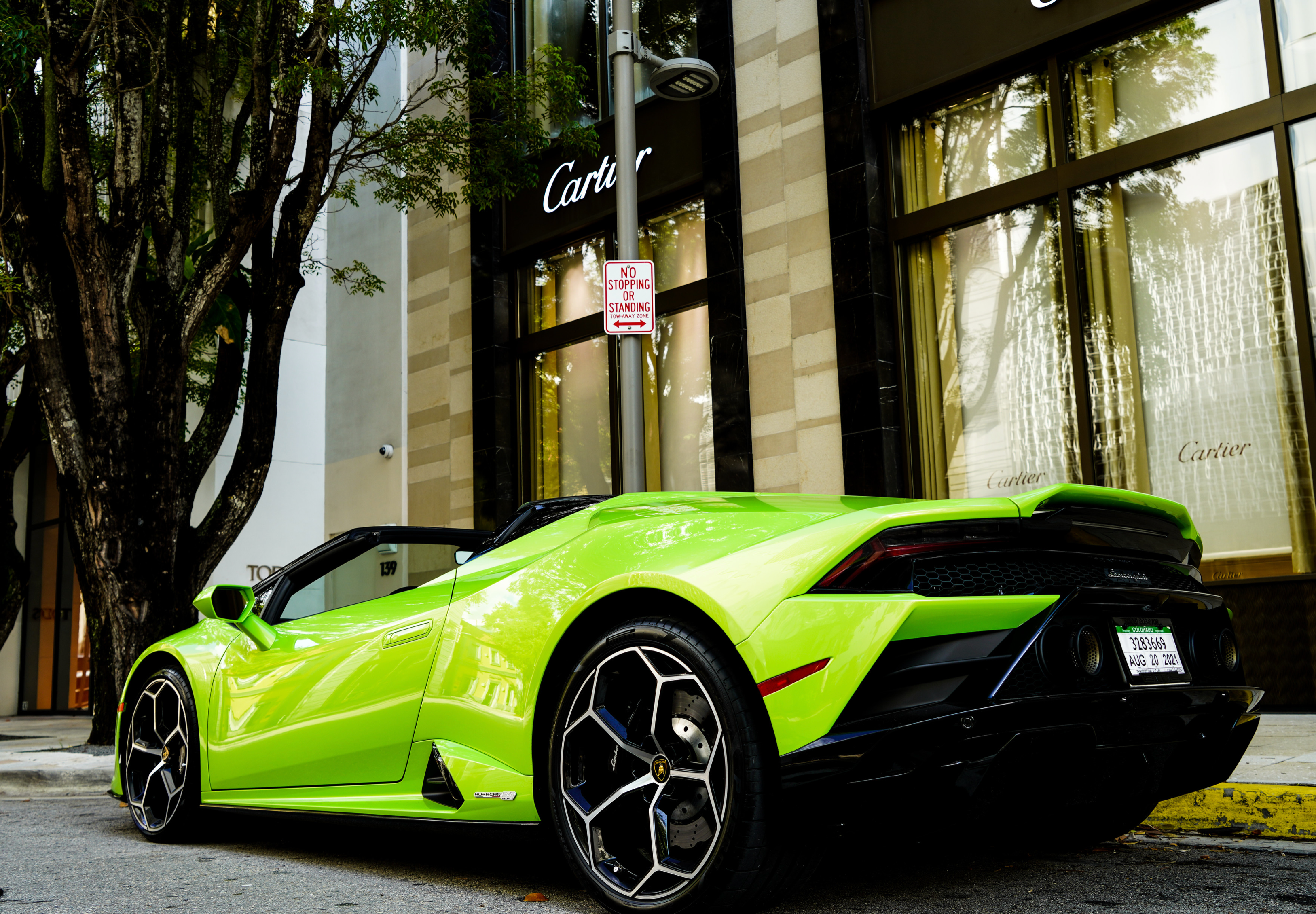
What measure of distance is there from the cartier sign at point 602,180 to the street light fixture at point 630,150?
240 cm

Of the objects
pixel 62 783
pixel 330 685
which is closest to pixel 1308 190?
pixel 330 685

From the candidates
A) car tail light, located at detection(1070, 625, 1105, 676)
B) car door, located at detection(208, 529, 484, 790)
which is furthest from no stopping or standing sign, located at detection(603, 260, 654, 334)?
car tail light, located at detection(1070, 625, 1105, 676)

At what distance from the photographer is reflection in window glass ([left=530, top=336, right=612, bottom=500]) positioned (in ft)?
39.6

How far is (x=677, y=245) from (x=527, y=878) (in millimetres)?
8377

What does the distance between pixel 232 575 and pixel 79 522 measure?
8495mm

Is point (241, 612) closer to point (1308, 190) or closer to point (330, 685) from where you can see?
point (330, 685)

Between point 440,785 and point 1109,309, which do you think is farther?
point 1109,309

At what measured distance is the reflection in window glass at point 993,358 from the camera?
8492mm

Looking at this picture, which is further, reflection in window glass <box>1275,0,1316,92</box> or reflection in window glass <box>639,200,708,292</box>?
reflection in window glass <box>639,200,708,292</box>

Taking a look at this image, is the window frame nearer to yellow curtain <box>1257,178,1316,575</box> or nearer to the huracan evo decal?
yellow curtain <box>1257,178,1316,575</box>

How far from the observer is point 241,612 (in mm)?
4367

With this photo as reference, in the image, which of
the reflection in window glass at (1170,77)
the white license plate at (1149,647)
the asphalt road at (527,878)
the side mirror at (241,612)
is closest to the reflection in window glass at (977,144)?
the reflection in window glass at (1170,77)

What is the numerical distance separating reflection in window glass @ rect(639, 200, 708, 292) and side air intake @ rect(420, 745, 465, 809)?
792 cm

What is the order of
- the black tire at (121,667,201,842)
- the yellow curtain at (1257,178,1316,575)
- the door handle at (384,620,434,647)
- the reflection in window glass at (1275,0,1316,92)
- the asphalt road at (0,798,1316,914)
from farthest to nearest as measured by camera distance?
the reflection in window glass at (1275,0,1316,92), the yellow curtain at (1257,178,1316,575), the black tire at (121,667,201,842), the door handle at (384,620,434,647), the asphalt road at (0,798,1316,914)
